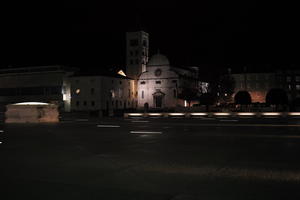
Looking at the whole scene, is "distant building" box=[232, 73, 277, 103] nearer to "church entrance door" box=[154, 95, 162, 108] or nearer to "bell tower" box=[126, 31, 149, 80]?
"bell tower" box=[126, 31, 149, 80]

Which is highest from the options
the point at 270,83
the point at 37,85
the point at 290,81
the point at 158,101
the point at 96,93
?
the point at 290,81

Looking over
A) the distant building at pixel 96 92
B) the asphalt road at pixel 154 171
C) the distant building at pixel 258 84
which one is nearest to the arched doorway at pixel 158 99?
the distant building at pixel 96 92

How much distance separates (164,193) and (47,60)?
11560 centimetres

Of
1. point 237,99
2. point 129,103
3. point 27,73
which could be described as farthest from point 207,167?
point 27,73

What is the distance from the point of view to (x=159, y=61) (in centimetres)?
8744

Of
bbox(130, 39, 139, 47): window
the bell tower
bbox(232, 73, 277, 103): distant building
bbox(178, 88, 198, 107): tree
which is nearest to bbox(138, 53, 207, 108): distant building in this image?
bbox(178, 88, 198, 107): tree

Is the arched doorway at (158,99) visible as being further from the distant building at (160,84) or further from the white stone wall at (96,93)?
the white stone wall at (96,93)

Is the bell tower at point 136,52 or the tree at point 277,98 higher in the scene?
the bell tower at point 136,52

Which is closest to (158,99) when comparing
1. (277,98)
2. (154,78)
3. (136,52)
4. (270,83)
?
(154,78)

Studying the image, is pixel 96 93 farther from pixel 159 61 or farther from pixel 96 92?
pixel 159 61

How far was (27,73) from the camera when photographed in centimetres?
9319

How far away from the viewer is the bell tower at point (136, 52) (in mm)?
93000

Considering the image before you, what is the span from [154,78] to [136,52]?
1094 centimetres

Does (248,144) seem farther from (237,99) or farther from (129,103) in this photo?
(129,103)
